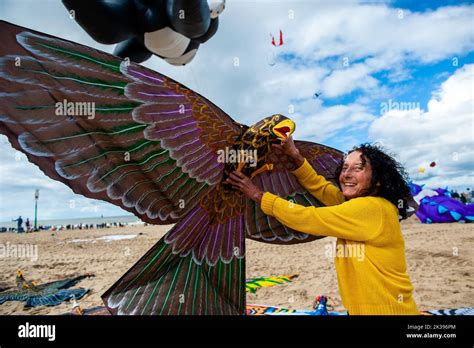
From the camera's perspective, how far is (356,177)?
1772 mm

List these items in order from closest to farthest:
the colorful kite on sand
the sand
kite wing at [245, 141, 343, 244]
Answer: kite wing at [245, 141, 343, 244] → the sand → the colorful kite on sand

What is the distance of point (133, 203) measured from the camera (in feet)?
6.18

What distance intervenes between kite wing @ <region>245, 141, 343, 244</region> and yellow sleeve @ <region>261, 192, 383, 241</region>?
56 cm

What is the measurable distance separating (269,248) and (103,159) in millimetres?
7055

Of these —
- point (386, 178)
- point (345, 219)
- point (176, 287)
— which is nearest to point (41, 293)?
point (176, 287)

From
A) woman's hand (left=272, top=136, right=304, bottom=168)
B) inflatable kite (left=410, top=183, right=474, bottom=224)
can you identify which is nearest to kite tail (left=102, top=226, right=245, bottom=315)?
woman's hand (left=272, top=136, right=304, bottom=168)

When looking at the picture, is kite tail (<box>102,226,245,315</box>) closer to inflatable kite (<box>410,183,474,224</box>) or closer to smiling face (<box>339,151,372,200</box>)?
smiling face (<box>339,151,372,200</box>)

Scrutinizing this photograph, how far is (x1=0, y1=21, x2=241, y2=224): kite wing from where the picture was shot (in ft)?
5.11

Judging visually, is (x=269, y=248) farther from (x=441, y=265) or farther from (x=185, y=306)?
(x=185, y=306)

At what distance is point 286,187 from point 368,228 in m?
0.75

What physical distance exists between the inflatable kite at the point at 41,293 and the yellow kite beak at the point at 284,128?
14.0ft

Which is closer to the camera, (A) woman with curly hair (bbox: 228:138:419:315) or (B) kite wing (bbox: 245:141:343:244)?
(A) woman with curly hair (bbox: 228:138:419:315)
